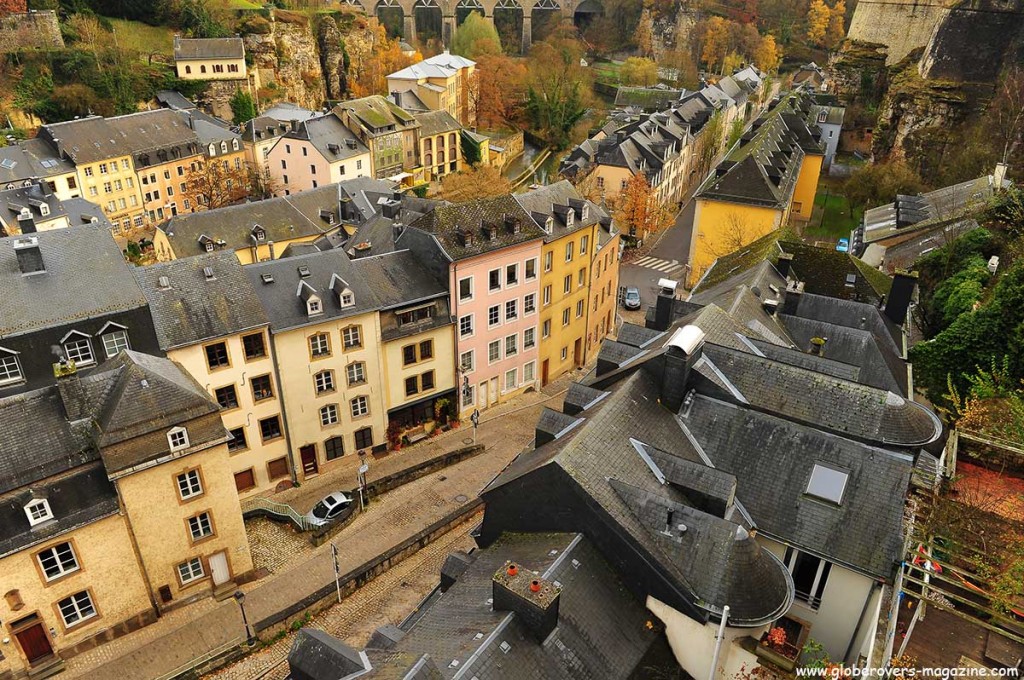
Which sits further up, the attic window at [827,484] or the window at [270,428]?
the attic window at [827,484]

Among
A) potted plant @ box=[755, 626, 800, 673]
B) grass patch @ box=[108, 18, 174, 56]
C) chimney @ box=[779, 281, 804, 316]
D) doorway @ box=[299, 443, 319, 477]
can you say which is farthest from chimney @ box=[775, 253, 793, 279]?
grass patch @ box=[108, 18, 174, 56]

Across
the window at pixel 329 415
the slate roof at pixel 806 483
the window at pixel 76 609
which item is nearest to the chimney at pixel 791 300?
the slate roof at pixel 806 483

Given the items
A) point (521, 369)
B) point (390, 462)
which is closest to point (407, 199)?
point (521, 369)

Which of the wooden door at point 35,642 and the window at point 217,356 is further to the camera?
the window at point 217,356

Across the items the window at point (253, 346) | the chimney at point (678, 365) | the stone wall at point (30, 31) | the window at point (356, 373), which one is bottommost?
the window at point (356, 373)

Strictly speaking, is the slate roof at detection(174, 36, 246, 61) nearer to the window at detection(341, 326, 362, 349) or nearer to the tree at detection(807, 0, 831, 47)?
the window at detection(341, 326, 362, 349)

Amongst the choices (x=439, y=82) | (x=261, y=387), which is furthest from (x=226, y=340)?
(x=439, y=82)

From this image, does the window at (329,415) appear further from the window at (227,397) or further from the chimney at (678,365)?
the chimney at (678,365)

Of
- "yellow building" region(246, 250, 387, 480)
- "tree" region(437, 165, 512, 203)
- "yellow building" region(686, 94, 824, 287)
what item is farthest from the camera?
"tree" region(437, 165, 512, 203)
